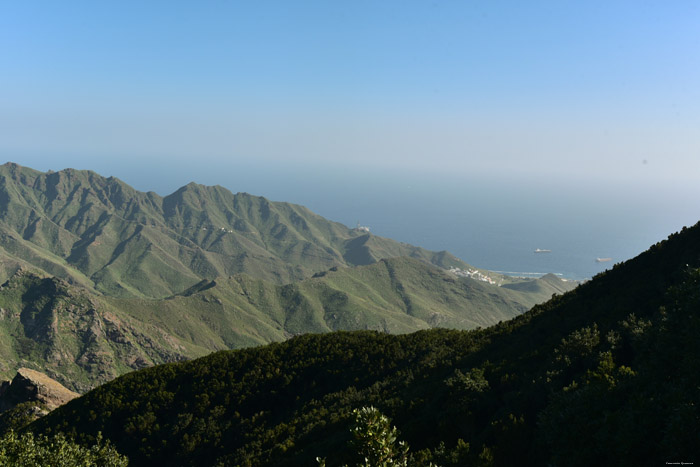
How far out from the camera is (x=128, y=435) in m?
59.8

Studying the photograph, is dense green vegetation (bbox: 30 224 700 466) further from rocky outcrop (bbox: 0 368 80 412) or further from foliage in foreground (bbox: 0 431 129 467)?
rocky outcrop (bbox: 0 368 80 412)

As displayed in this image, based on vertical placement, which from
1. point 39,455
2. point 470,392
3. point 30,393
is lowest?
point 30,393

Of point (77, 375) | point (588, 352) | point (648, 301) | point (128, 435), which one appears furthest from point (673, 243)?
point (77, 375)

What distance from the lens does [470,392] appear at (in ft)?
101

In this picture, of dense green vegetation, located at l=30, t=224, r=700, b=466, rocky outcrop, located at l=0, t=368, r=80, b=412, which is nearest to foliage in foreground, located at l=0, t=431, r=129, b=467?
dense green vegetation, located at l=30, t=224, r=700, b=466

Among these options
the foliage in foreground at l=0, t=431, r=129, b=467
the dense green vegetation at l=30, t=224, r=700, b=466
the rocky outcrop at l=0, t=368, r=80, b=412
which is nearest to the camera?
the dense green vegetation at l=30, t=224, r=700, b=466

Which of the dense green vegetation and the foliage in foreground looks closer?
the dense green vegetation

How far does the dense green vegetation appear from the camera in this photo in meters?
17.9

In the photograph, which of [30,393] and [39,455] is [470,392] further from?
[30,393]

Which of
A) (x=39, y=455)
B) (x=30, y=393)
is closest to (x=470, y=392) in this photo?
(x=39, y=455)

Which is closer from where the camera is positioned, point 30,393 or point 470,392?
point 470,392

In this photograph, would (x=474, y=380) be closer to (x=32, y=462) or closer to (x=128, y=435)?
(x=32, y=462)

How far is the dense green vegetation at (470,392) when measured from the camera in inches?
704

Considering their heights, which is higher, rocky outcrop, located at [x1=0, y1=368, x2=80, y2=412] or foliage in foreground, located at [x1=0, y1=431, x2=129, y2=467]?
foliage in foreground, located at [x1=0, y1=431, x2=129, y2=467]
